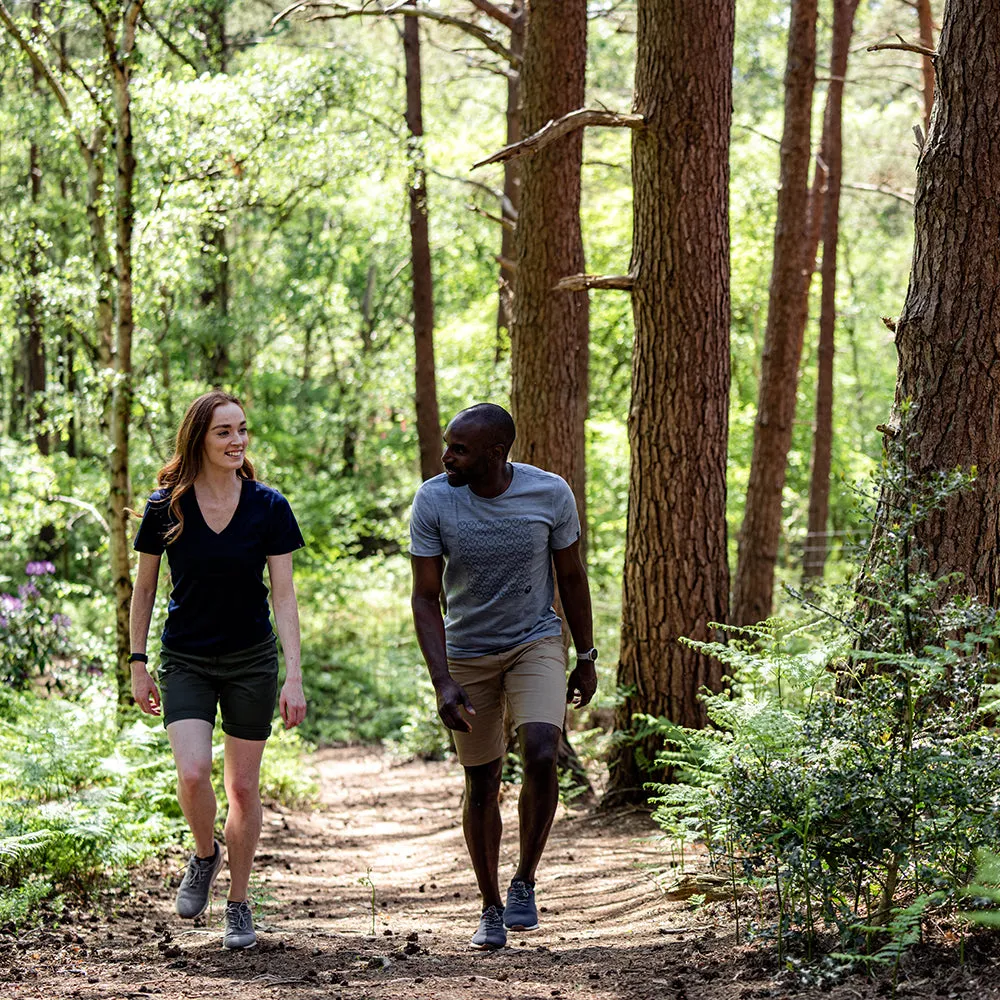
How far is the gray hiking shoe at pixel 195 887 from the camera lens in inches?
210

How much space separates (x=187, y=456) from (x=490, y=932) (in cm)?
234

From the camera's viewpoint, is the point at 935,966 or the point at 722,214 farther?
the point at 722,214

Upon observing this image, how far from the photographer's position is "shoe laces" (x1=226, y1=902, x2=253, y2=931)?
523 cm

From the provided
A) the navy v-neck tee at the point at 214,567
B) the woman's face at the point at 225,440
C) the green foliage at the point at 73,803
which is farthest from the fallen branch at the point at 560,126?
the green foliage at the point at 73,803

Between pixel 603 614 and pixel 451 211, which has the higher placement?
pixel 451 211

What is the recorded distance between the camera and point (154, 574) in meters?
5.32

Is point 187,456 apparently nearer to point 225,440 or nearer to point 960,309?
point 225,440

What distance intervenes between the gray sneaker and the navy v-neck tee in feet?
3.45

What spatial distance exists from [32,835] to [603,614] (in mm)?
12097

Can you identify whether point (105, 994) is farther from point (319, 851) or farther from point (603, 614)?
point (603, 614)

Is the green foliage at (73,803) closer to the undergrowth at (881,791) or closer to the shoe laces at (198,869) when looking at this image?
the shoe laces at (198,869)

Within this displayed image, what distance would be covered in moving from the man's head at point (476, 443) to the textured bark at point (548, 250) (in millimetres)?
4562

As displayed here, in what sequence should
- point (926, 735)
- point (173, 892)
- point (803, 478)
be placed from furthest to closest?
point (803, 478), point (173, 892), point (926, 735)

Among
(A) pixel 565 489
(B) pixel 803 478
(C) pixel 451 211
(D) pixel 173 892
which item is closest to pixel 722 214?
(A) pixel 565 489
